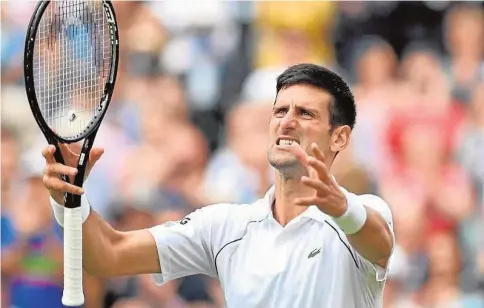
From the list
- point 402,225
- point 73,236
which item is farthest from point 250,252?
point 402,225

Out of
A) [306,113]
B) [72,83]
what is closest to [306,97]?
[306,113]

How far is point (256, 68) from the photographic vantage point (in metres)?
8.80

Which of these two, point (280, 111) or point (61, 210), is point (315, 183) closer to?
point (280, 111)

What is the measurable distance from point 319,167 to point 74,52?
5.57 feet

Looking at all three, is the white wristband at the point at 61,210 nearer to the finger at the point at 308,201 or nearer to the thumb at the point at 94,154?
the thumb at the point at 94,154

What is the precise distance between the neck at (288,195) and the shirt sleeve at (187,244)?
27cm

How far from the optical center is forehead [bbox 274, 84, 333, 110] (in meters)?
4.69

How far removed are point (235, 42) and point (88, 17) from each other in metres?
3.93

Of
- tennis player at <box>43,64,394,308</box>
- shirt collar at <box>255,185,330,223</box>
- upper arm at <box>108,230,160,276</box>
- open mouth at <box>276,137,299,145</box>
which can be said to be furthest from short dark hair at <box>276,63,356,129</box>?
upper arm at <box>108,230,160,276</box>

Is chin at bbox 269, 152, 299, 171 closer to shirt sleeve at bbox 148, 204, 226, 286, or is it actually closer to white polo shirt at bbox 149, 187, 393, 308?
white polo shirt at bbox 149, 187, 393, 308

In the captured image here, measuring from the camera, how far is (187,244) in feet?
16.1

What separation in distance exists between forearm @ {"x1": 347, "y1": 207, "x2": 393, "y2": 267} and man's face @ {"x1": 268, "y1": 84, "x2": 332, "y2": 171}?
466 millimetres

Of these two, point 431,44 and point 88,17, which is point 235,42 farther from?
point 88,17

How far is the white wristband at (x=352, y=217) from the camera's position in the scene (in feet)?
13.4
